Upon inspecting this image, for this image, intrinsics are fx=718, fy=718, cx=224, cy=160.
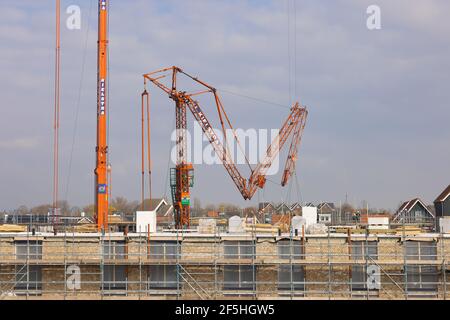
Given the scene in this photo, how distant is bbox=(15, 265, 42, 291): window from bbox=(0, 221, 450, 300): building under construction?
5cm

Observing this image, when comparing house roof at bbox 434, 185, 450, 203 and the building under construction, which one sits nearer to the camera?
the building under construction

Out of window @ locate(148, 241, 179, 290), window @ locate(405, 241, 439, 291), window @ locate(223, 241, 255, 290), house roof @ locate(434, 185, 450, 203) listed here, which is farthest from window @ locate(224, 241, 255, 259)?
house roof @ locate(434, 185, 450, 203)

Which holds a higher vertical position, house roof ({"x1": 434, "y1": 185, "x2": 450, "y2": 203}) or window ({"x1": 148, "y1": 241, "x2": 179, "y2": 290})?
house roof ({"x1": 434, "y1": 185, "x2": 450, "y2": 203})

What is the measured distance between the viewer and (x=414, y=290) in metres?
32.3

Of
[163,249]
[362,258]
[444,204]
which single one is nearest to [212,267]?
[163,249]

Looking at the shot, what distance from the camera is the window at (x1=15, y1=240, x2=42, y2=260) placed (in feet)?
109

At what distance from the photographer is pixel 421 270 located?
106 feet

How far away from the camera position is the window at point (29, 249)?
3309 cm

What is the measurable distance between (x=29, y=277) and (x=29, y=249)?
4.18 feet

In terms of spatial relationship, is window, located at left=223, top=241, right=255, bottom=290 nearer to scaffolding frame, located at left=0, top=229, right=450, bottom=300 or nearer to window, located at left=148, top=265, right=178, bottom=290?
scaffolding frame, located at left=0, top=229, right=450, bottom=300

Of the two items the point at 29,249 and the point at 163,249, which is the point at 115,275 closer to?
the point at 163,249
